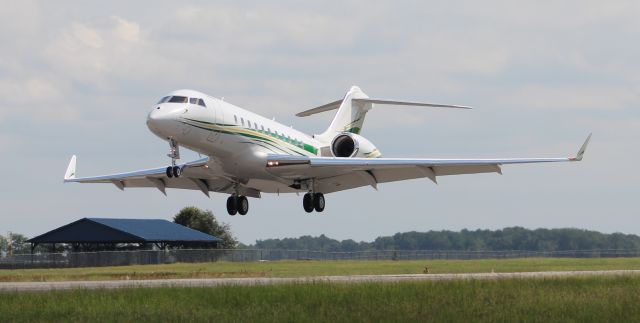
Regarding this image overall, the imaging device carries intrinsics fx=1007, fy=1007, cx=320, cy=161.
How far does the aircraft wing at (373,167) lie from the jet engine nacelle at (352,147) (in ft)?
4.92

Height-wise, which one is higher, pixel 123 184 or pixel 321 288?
pixel 123 184

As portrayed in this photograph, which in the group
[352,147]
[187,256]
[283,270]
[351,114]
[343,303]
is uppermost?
[351,114]

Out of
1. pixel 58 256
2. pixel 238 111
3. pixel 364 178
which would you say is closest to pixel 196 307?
pixel 238 111

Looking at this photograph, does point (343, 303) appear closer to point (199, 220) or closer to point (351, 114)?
point (351, 114)

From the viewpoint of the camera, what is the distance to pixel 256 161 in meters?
35.7

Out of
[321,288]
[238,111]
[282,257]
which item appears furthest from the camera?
[282,257]

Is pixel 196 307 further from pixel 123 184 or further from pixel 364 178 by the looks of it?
pixel 123 184

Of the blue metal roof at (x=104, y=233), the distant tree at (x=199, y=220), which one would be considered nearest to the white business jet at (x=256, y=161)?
the blue metal roof at (x=104, y=233)

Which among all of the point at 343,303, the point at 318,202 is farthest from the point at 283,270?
the point at 343,303

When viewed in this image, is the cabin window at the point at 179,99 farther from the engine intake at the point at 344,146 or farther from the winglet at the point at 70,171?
the winglet at the point at 70,171

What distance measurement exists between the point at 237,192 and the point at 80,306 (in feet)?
62.8

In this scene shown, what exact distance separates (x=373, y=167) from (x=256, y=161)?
182 inches

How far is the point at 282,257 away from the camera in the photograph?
71125 mm

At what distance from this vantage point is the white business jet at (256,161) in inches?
1292
